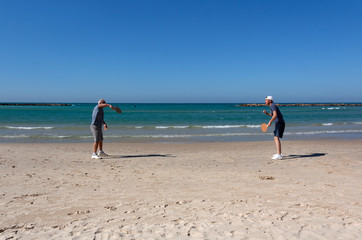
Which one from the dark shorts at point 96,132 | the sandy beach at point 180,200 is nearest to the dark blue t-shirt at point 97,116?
the dark shorts at point 96,132

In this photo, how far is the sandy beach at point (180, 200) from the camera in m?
3.53

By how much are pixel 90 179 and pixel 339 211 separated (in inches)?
181

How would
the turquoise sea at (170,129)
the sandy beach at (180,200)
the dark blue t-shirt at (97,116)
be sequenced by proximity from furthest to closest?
the turquoise sea at (170,129) → the dark blue t-shirt at (97,116) → the sandy beach at (180,200)

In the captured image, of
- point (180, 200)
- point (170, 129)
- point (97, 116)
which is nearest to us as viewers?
point (180, 200)

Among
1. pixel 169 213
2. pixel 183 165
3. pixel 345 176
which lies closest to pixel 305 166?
pixel 345 176

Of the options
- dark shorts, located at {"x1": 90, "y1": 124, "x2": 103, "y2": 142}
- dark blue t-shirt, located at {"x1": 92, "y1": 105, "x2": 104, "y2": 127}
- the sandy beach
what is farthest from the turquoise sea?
the sandy beach

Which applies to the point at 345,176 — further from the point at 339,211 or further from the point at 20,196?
the point at 20,196

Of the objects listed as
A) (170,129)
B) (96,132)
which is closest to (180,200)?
(96,132)

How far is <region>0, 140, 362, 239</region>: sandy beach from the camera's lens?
3533 millimetres

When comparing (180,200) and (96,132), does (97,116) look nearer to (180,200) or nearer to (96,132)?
(96,132)

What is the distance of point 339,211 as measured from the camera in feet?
13.7

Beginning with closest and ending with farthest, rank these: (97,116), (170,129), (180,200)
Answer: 1. (180,200)
2. (97,116)
3. (170,129)

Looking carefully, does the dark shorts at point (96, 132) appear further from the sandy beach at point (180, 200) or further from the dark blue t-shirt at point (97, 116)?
the sandy beach at point (180, 200)

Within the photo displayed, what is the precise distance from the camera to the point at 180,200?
468 centimetres
